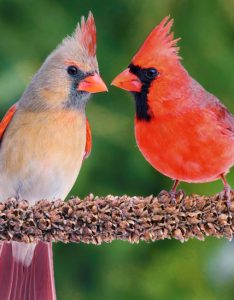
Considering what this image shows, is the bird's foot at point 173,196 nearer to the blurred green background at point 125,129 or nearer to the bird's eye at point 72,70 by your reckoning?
the bird's eye at point 72,70

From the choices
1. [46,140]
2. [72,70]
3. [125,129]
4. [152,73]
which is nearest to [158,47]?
[152,73]

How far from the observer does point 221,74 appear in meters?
2.06

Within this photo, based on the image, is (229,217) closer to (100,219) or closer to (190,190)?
(100,219)

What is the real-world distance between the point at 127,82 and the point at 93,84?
0.09 metres

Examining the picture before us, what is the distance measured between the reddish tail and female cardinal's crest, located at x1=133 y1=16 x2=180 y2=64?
0.46 meters

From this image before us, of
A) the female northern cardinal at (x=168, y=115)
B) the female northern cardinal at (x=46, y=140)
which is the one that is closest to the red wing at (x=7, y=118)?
the female northern cardinal at (x=46, y=140)

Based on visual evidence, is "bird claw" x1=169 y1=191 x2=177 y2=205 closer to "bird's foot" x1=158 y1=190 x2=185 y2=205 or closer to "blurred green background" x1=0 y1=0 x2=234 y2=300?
"bird's foot" x1=158 y1=190 x2=185 y2=205

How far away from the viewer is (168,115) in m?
1.09

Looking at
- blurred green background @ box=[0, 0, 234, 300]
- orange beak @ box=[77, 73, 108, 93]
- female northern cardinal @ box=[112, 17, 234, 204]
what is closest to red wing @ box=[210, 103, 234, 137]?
female northern cardinal @ box=[112, 17, 234, 204]

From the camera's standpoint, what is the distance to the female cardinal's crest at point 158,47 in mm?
1078

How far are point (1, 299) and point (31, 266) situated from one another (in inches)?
5.4

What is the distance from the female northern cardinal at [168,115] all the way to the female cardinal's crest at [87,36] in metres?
0.08

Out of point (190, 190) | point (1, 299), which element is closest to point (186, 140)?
point (1, 299)

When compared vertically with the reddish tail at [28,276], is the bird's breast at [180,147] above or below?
above
